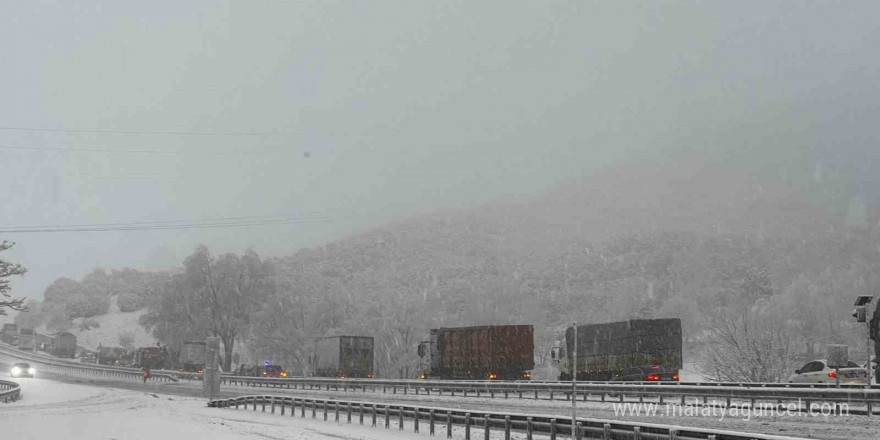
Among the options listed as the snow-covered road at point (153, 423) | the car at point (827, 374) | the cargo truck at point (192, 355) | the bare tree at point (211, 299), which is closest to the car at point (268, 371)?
the cargo truck at point (192, 355)

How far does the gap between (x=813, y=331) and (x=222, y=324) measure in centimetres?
7791

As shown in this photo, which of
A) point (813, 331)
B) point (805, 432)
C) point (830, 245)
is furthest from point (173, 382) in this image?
point (830, 245)

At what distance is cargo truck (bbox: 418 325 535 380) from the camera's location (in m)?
53.0

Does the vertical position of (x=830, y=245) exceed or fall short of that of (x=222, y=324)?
it exceeds it

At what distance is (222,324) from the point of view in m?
99.4

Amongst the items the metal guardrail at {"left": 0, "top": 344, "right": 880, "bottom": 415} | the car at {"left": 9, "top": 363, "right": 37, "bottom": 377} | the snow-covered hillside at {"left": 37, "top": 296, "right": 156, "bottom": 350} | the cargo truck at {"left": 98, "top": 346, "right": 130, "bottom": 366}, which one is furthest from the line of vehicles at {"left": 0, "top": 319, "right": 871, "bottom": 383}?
the snow-covered hillside at {"left": 37, "top": 296, "right": 156, "bottom": 350}

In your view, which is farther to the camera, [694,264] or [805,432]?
[694,264]

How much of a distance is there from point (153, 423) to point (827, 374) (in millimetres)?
26990

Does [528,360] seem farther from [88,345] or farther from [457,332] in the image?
[88,345]

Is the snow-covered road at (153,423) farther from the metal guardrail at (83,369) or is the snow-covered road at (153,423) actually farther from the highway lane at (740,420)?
the metal guardrail at (83,369)

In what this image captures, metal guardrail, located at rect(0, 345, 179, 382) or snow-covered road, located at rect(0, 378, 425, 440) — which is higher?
snow-covered road, located at rect(0, 378, 425, 440)

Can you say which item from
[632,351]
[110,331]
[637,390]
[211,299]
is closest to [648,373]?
[632,351]

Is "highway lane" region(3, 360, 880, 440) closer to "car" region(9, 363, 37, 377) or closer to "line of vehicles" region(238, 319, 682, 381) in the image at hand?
"line of vehicles" region(238, 319, 682, 381)

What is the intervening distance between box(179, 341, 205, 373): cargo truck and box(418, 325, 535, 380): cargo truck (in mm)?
38771
